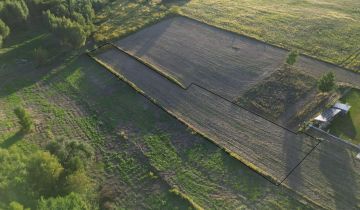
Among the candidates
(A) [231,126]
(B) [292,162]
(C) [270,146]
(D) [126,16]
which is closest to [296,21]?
(D) [126,16]

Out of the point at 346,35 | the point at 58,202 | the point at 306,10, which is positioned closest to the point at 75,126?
the point at 58,202

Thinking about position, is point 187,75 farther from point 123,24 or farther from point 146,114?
point 123,24

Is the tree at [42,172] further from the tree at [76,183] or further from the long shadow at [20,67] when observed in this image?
the long shadow at [20,67]

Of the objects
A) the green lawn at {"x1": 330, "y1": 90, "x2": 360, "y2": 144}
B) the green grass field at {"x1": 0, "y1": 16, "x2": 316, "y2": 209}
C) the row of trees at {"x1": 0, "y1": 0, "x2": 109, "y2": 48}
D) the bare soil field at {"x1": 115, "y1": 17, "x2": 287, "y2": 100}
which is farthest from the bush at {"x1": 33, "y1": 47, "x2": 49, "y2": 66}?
the green lawn at {"x1": 330, "y1": 90, "x2": 360, "y2": 144}

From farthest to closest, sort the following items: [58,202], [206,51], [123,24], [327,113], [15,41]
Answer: [123,24] < [15,41] < [206,51] < [327,113] < [58,202]

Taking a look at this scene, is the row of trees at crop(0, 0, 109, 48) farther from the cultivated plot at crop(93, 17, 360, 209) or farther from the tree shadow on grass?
the tree shadow on grass

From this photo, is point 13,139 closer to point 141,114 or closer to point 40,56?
point 141,114
